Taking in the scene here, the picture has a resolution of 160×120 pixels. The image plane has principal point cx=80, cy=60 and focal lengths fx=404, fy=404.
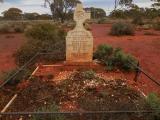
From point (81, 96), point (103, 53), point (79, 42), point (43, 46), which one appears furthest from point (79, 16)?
point (43, 46)

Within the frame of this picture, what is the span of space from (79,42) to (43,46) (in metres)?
4.42

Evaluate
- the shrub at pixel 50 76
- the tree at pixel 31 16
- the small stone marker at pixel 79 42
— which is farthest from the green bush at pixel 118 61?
the tree at pixel 31 16

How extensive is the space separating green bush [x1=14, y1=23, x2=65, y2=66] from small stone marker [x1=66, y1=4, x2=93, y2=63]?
1473 millimetres

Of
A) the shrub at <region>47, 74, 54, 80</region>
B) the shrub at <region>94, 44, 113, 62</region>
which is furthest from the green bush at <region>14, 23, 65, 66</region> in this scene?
the shrub at <region>47, 74, 54, 80</region>

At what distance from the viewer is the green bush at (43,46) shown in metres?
14.2

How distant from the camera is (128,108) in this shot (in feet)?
24.2

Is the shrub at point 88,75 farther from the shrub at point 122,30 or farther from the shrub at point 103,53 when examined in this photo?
the shrub at point 122,30

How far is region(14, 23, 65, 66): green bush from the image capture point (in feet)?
46.6

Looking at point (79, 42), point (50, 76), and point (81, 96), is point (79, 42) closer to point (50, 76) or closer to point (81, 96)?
point (50, 76)

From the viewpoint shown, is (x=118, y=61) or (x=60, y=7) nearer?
(x=118, y=61)

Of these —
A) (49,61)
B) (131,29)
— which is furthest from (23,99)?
(131,29)

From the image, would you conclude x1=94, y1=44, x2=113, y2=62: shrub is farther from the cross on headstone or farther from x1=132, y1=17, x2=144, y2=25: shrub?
x1=132, y1=17, x2=144, y2=25: shrub

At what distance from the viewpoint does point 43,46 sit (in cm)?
1630

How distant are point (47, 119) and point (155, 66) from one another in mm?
8909
